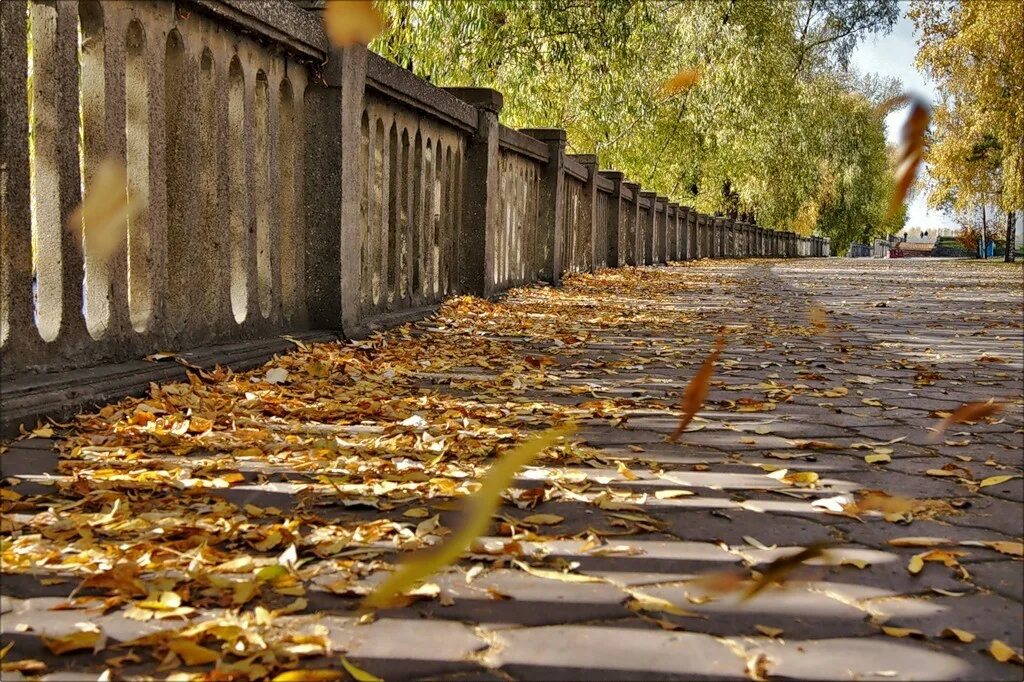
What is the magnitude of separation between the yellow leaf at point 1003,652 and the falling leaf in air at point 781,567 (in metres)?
0.44

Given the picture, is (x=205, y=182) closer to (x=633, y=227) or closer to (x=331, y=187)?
A: (x=331, y=187)

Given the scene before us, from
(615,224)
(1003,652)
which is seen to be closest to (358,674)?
(1003,652)

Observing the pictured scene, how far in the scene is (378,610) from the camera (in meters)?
1.93

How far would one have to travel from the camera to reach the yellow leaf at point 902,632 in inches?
72.4

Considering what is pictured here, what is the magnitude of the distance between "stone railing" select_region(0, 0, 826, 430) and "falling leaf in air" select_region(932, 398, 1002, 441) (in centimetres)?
285

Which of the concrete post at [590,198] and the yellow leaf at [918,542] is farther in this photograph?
the concrete post at [590,198]

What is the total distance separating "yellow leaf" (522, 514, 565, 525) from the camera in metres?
2.49

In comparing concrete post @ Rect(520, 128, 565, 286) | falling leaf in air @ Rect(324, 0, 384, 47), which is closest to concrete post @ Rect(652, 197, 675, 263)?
concrete post @ Rect(520, 128, 565, 286)

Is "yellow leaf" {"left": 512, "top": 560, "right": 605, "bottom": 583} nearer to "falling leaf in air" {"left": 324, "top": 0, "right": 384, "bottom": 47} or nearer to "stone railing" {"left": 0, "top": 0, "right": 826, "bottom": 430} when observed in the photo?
"stone railing" {"left": 0, "top": 0, "right": 826, "bottom": 430}

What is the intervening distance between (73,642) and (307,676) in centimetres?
44

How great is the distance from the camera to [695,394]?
4.48 m

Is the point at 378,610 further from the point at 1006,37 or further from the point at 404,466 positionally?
the point at 1006,37

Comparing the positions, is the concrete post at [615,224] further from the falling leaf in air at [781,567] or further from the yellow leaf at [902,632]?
the yellow leaf at [902,632]

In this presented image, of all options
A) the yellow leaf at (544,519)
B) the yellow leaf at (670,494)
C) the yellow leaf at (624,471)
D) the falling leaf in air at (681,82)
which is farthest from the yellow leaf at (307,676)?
the falling leaf in air at (681,82)
